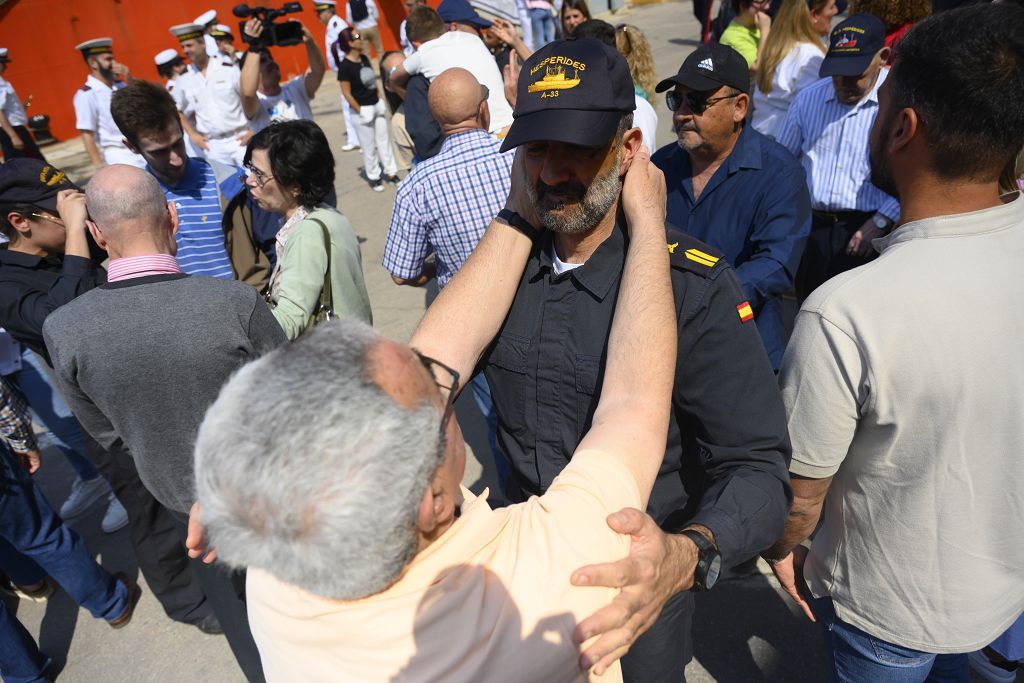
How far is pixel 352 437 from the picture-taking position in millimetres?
976

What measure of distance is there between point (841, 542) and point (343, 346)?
1.39 m

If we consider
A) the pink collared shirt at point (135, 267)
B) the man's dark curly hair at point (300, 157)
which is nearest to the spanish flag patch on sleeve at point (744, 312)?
the pink collared shirt at point (135, 267)

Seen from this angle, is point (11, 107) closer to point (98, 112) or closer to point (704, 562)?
point (98, 112)

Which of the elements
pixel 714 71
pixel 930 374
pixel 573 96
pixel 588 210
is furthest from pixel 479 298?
pixel 714 71

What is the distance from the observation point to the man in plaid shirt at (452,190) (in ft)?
10.7

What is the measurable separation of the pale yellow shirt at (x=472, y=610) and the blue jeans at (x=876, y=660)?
0.97m

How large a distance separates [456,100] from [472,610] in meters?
2.81

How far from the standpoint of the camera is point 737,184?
2969mm

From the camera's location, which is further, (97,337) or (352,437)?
(97,337)

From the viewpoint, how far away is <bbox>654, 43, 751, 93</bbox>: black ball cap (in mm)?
2934

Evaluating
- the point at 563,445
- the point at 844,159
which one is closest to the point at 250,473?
the point at 563,445

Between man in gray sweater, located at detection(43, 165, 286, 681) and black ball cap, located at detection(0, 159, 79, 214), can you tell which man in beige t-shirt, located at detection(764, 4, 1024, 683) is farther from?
black ball cap, located at detection(0, 159, 79, 214)

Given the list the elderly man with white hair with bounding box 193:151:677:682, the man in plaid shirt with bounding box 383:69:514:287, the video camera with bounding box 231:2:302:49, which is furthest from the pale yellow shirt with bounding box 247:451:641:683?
the video camera with bounding box 231:2:302:49

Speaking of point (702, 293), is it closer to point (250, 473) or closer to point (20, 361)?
point (250, 473)
